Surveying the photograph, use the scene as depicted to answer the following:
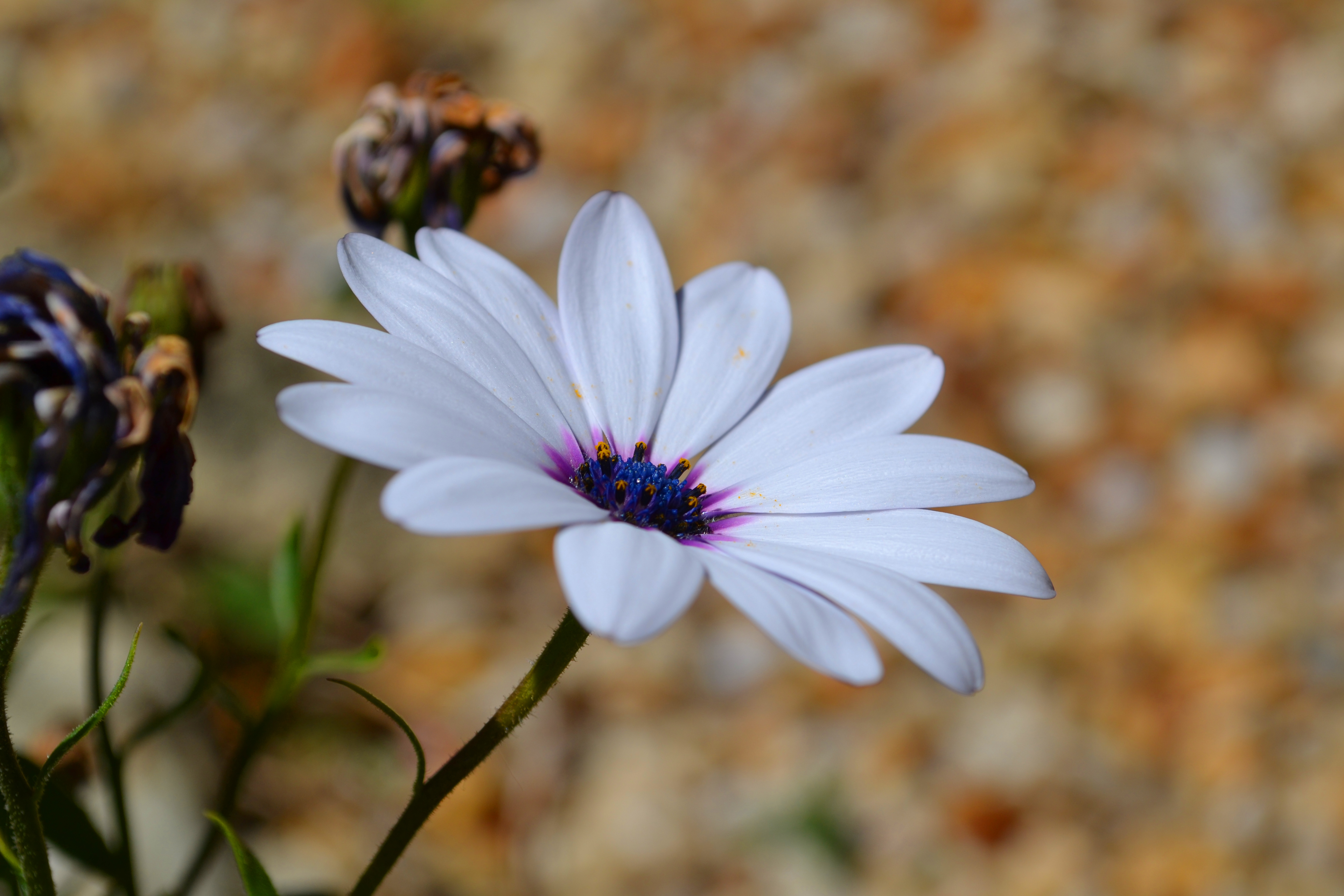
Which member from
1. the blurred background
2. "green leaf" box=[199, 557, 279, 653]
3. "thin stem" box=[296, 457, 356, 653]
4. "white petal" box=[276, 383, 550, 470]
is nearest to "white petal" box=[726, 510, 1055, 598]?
"white petal" box=[276, 383, 550, 470]

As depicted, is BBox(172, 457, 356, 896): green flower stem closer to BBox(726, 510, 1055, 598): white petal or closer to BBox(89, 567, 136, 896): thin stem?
BBox(89, 567, 136, 896): thin stem

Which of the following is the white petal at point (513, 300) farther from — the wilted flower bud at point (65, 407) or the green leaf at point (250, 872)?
the green leaf at point (250, 872)

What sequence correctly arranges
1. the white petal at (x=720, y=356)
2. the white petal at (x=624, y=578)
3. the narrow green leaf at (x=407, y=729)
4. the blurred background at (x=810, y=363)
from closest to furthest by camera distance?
the white petal at (x=624, y=578) < the narrow green leaf at (x=407, y=729) < the white petal at (x=720, y=356) < the blurred background at (x=810, y=363)

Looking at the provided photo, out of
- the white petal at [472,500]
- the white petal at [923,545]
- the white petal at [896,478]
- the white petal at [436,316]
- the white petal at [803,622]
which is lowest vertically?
the white petal at [472,500]

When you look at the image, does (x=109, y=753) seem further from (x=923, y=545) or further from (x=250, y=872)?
(x=923, y=545)

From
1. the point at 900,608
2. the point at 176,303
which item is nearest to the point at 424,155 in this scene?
the point at 176,303

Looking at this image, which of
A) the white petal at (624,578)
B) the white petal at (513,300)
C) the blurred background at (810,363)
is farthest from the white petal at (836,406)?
the blurred background at (810,363)

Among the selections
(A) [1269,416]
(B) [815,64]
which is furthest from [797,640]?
(B) [815,64]

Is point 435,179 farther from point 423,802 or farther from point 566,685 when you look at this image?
point 566,685
